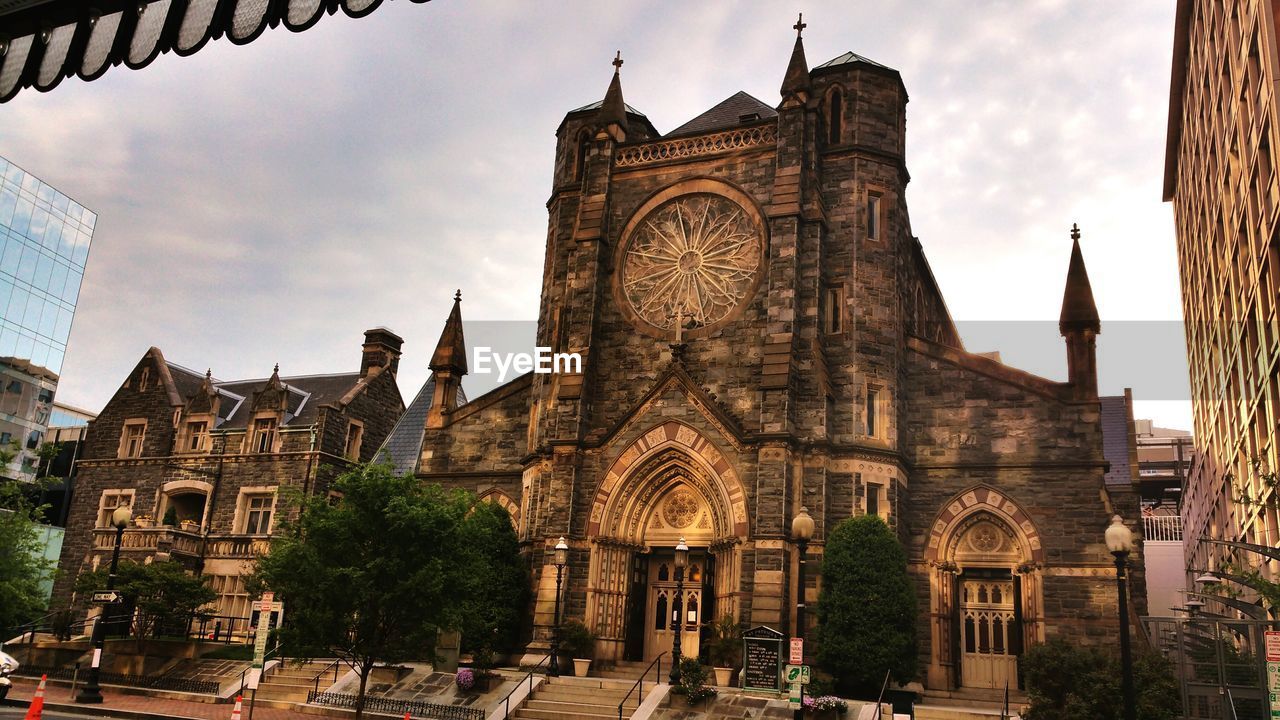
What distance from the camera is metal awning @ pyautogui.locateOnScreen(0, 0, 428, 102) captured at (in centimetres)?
383

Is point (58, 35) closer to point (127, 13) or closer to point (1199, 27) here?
point (127, 13)

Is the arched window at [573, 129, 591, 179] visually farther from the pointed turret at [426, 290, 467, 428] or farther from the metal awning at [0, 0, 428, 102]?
the metal awning at [0, 0, 428, 102]

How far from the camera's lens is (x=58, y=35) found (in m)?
4.21

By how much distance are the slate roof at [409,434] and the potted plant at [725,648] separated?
18588mm

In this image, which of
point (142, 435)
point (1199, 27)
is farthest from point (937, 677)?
point (142, 435)

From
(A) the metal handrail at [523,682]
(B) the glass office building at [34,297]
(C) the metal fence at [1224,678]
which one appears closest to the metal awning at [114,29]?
(C) the metal fence at [1224,678]

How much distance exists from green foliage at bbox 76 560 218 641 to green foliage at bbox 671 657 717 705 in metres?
17.3

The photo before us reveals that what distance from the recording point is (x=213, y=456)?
41906 millimetres

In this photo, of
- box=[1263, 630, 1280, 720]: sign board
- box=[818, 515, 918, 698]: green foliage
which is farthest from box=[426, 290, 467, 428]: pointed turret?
box=[1263, 630, 1280, 720]: sign board

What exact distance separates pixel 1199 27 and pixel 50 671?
1660 inches

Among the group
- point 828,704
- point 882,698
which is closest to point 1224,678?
point 828,704

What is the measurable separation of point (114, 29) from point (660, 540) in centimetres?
2752

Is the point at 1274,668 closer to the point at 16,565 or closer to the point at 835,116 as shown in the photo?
the point at 835,116

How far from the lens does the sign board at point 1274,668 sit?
A: 15.9 metres
